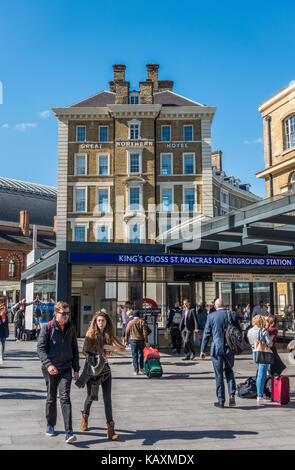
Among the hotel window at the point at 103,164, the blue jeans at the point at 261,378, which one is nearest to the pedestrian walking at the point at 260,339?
the blue jeans at the point at 261,378

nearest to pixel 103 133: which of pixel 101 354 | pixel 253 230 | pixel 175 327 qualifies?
pixel 175 327

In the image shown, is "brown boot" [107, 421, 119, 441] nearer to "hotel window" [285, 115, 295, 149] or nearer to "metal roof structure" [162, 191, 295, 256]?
"metal roof structure" [162, 191, 295, 256]

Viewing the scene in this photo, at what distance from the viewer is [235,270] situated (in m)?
18.1

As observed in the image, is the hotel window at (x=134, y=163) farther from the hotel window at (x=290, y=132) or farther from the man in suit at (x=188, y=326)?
the man in suit at (x=188, y=326)

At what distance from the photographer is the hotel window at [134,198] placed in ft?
144

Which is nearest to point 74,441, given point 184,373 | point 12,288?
point 184,373

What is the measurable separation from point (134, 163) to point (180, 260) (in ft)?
95.8

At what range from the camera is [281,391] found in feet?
28.2

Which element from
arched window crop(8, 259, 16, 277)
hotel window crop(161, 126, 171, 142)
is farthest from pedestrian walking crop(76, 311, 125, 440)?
arched window crop(8, 259, 16, 277)

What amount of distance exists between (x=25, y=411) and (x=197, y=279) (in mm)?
10862

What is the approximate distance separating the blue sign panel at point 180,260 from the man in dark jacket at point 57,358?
31.2 feet

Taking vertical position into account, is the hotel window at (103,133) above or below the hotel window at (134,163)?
above

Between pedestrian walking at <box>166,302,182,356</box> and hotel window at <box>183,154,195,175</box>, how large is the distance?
28.4 m

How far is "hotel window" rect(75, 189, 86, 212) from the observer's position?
145 feet
